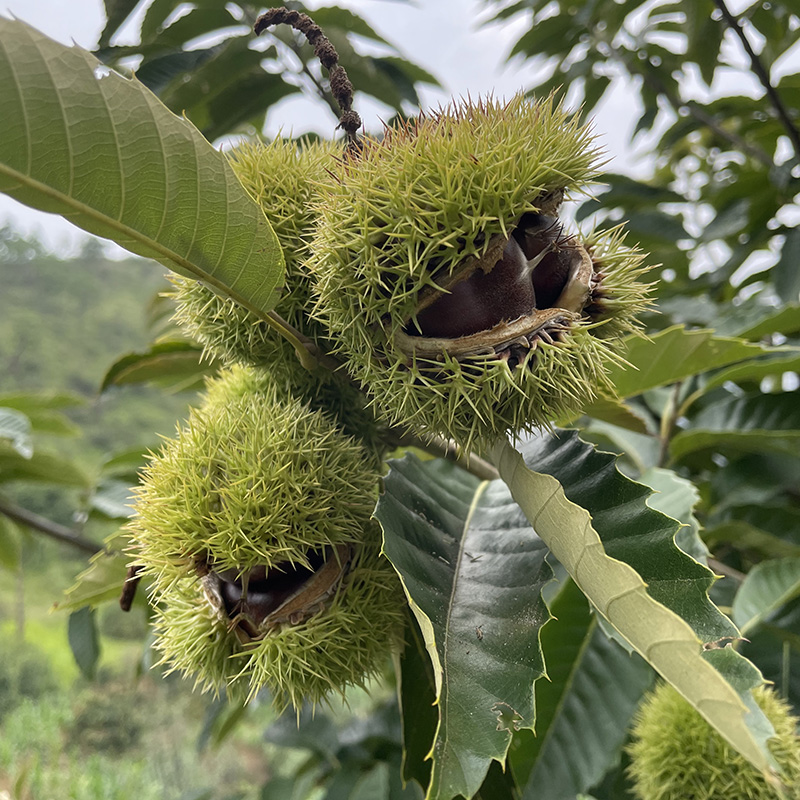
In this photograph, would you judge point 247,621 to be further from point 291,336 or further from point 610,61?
point 610,61

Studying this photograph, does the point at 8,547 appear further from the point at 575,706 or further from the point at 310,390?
the point at 575,706

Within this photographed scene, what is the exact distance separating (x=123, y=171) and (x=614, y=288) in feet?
1.52

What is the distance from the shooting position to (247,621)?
0.68m

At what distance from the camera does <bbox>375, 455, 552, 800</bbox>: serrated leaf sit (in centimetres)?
53

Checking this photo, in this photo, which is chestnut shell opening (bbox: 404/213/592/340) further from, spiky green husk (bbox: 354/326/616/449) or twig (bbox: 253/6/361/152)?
twig (bbox: 253/6/361/152)

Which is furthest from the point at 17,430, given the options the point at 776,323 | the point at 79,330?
the point at 79,330

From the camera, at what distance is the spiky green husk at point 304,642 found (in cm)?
65

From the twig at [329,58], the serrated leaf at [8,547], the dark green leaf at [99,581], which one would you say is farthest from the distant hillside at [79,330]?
the twig at [329,58]

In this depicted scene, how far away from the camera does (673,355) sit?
0.99 meters

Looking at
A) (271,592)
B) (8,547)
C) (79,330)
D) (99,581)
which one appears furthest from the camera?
(79,330)

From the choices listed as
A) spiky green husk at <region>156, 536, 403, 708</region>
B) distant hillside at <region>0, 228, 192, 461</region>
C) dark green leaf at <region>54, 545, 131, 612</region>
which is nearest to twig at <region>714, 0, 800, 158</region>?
spiky green husk at <region>156, 536, 403, 708</region>

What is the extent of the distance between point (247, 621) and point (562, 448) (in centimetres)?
41

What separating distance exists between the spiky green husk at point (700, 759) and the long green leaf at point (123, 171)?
80cm

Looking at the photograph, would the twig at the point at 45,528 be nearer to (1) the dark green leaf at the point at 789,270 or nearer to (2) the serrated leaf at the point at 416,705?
(2) the serrated leaf at the point at 416,705
